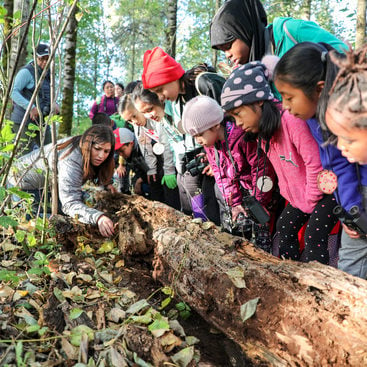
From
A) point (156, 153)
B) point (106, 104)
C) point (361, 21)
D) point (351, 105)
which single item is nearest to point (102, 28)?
point (106, 104)

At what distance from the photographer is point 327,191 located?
86.2 inches

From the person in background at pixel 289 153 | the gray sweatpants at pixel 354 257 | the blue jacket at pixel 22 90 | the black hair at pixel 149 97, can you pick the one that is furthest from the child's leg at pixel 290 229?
the blue jacket at pixel 22 90

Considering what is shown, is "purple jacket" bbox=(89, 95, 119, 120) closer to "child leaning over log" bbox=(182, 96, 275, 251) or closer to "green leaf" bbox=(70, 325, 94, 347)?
"child leaning over log" bbox=(182, 96, 275, 251)

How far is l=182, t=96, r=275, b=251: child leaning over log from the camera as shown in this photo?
289 centimetres

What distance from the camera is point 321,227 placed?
91.6 inches

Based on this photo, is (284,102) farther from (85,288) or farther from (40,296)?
(40,296)

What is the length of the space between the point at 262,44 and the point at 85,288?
2528 mm

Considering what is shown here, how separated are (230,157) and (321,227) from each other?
1.03m

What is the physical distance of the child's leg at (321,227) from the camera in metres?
2.32

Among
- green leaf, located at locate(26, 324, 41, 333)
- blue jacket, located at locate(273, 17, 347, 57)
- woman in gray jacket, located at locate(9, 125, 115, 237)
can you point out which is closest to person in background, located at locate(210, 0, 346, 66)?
blue jacket, located at locate(273, 17, 347, 57)

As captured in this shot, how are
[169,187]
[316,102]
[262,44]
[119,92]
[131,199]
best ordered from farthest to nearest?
[119,92]
[169,187]
[131,199]
[262,44]
[316,102]

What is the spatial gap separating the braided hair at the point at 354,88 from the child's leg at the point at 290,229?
1.17 m

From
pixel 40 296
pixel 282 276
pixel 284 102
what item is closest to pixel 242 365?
pixel 282 276

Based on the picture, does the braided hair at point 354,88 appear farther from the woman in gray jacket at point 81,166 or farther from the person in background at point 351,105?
the woman in gray jacket at point 81,166
